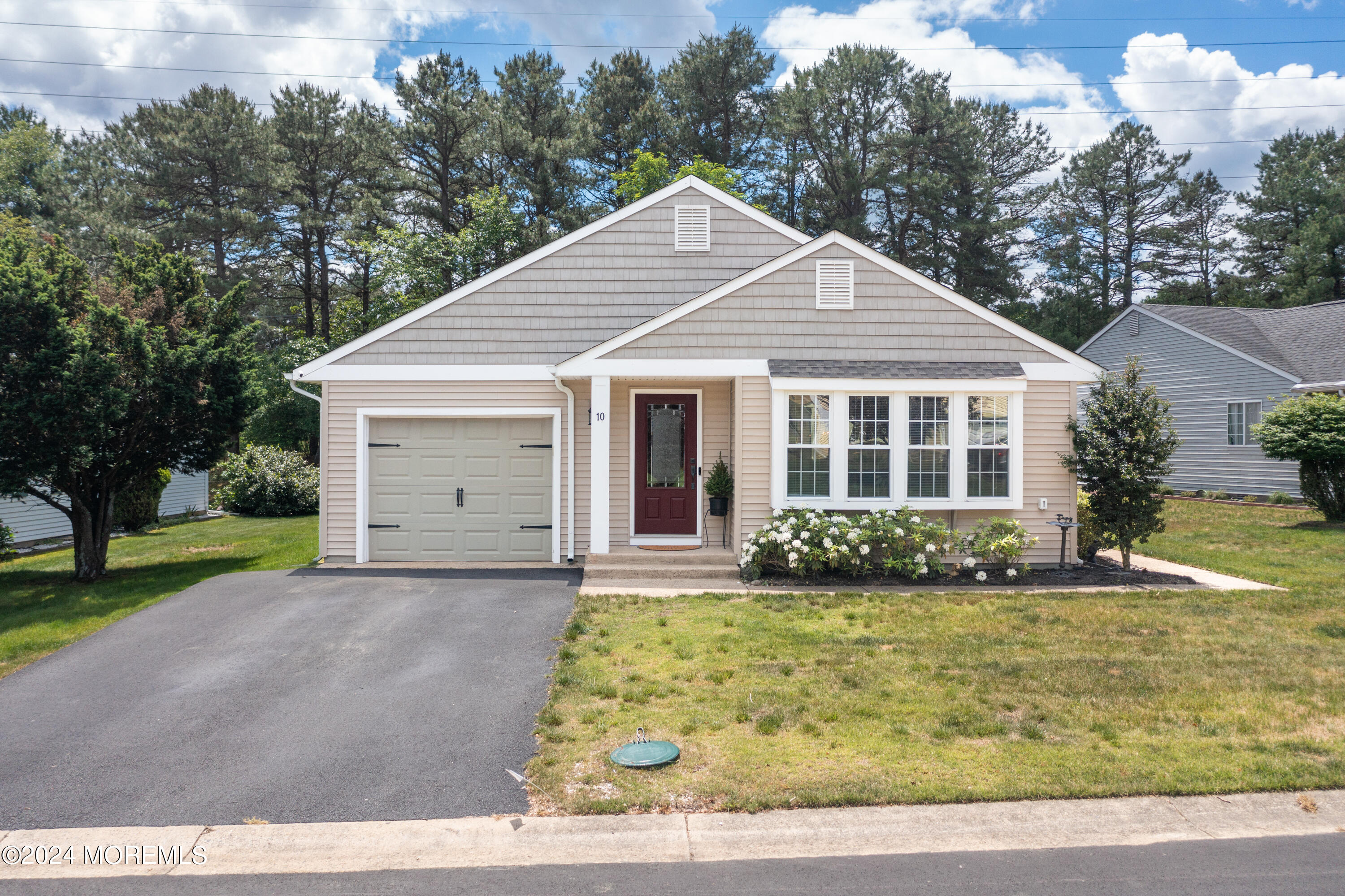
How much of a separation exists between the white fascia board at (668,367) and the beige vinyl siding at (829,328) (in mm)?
79

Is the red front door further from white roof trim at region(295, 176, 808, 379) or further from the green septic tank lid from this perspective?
the green septic tank lid

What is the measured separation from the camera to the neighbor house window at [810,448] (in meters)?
10.0

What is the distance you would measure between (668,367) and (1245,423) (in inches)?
696

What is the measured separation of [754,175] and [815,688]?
1084 inches

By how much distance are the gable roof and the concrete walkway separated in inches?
416

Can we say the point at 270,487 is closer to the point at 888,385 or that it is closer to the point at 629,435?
the point at 629,435

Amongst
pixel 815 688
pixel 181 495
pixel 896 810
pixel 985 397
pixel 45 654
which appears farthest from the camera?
pixel 181 495

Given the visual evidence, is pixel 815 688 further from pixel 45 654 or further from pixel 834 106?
pixel 834 106

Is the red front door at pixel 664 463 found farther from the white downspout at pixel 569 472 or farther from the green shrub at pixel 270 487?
the green shrub at pixel 270 487

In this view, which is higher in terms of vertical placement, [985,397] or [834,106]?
[834,106]

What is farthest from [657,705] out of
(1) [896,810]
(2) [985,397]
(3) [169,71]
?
(3) [169,71]

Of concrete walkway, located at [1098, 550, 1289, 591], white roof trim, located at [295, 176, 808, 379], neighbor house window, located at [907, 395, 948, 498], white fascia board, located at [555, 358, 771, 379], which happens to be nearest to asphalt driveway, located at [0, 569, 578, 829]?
white fascia board, located at [555, 358, 771, 379]

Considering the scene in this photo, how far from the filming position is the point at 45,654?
6949 mm

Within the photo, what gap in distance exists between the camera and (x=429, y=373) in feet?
36.2
